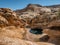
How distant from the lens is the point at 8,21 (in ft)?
96.1

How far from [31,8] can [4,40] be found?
3755 inches

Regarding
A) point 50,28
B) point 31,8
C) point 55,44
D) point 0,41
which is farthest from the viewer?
point 31,8

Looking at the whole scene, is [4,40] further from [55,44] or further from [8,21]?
[8,21]

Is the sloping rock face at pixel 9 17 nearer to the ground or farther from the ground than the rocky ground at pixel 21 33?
farther from the ground

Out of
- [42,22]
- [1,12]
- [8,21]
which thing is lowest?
[42,22]

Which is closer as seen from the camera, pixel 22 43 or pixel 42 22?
pixel 22 43

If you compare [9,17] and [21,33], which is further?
[9,17]

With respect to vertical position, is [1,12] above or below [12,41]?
above

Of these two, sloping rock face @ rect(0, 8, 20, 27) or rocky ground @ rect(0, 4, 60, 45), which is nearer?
rocky ground @ rect(0, 4, 60, 45)

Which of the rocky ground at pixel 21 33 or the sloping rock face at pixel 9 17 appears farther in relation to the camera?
the sloping rock face at pixel 9 17

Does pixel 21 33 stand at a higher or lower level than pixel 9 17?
lower

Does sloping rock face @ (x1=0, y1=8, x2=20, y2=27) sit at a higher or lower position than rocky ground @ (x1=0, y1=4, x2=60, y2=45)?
higher

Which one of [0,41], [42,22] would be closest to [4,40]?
[0,41]

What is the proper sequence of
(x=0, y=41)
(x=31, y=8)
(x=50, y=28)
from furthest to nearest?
(x=31, y=8) → (x=50, y=28) → (x=0, y=41)
